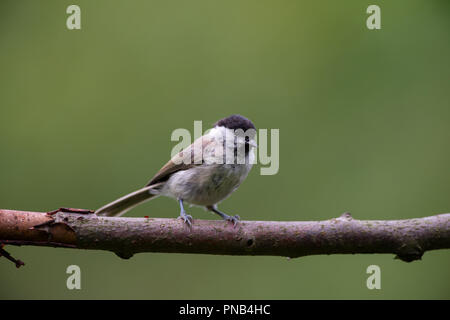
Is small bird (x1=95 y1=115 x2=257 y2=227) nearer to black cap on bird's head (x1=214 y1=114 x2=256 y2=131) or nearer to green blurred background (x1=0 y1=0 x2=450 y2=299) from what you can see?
black cap on bird's head (x1=214 y1=114 x2=256 y2=131)

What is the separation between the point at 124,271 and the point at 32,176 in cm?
112

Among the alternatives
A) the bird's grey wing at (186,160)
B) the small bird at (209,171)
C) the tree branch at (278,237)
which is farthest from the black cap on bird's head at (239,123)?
the tree branch at (278,237)

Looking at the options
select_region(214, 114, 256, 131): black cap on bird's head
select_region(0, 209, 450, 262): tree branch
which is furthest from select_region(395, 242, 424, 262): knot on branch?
select_region(214, 114, 256, 131): black cap on bird's head

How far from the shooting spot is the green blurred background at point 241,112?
3715 millimetres

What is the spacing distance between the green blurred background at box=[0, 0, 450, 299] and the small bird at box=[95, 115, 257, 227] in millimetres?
843

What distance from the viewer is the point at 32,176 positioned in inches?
148

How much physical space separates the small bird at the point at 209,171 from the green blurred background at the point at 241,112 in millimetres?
843

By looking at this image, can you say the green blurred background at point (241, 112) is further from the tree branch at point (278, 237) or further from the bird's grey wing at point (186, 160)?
the tree branch at point (278, 237)

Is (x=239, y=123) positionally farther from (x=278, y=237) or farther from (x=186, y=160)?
(x=278, y=237)

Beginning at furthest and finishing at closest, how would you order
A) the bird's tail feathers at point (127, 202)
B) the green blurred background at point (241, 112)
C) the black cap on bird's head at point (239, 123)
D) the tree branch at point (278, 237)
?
the green blurred background at point (241, 112)
the black cap on bird's head at point (239, 123)
the bird's tail feathers at point (127, 202)
the tree branch at point (278, 237)

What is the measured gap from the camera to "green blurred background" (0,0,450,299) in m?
3.71

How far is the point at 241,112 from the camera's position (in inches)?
162

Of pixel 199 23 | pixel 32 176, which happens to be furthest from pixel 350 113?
pixel 32 176

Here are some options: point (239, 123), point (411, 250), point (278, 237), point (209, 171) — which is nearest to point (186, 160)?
point (209, 171)
